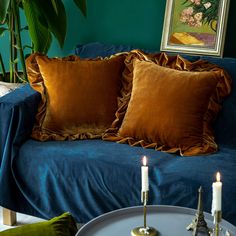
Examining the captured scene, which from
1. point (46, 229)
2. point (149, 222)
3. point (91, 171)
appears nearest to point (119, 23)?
point (91, 171)

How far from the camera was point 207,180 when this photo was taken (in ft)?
6.48

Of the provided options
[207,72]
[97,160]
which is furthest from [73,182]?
[207,72]

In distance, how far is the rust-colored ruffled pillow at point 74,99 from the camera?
7.89 feet

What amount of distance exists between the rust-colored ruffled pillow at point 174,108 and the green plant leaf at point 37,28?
25.4 inches

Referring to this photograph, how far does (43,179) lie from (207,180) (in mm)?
733

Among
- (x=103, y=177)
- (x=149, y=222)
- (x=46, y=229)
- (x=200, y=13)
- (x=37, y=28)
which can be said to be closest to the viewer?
(x=46, y=229)

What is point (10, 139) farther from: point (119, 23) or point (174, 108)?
point (119, 23)

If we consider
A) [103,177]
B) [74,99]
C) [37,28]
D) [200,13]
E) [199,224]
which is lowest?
[103,177]

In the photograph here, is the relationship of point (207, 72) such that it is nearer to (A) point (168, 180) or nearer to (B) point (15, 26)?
(A) point (168, 180)

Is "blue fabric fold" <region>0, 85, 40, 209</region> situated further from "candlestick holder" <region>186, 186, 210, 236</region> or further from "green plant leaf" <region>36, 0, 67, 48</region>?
"candlestick holder" <region>186, 186, 210, 236</region>

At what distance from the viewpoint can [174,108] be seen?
88.7 inches

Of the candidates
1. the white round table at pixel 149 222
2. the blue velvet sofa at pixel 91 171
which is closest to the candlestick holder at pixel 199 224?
the white round table at pixel 149 222

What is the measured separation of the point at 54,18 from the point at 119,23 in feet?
1.44

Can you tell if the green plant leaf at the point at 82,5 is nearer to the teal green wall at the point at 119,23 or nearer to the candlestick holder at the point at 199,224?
the teal green wall at the point at 119,23
